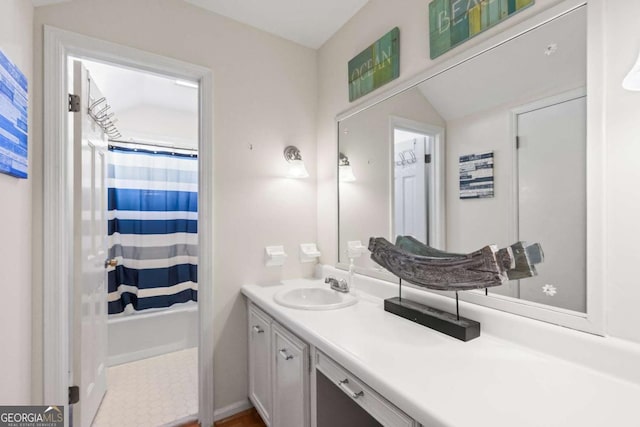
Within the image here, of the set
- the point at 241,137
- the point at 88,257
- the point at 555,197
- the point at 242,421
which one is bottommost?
the point at 242,421

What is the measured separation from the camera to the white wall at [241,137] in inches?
67.4

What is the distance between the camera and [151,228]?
292 centimetres

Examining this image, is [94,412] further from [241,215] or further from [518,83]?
[518,83]

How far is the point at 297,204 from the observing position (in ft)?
6.99

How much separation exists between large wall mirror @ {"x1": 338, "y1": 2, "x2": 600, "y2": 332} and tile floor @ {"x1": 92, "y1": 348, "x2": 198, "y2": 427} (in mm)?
1797

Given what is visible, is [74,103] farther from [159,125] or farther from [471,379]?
[471,379]

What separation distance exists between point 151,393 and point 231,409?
685mm

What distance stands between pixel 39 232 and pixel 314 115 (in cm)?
173

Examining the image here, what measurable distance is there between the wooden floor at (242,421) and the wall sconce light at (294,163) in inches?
61.9

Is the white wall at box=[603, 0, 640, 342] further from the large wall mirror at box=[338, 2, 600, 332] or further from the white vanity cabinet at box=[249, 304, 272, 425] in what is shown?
the white vanity cabinet at box=[249, 304, 272, 425]

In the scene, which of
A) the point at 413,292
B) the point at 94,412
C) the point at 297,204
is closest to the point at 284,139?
the point at 297,204

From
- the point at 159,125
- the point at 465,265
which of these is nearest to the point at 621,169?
the point at 465,265

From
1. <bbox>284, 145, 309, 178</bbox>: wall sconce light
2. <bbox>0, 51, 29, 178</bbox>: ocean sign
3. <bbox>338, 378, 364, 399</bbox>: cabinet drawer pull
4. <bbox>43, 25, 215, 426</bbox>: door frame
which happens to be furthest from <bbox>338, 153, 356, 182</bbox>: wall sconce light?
<bbox>0, 51, 29, 178</bbox>: ocean sign

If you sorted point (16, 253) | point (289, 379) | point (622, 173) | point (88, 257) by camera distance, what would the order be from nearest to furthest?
point (622, 173), point (16, 253), point (289, 379), point (88, 257)
